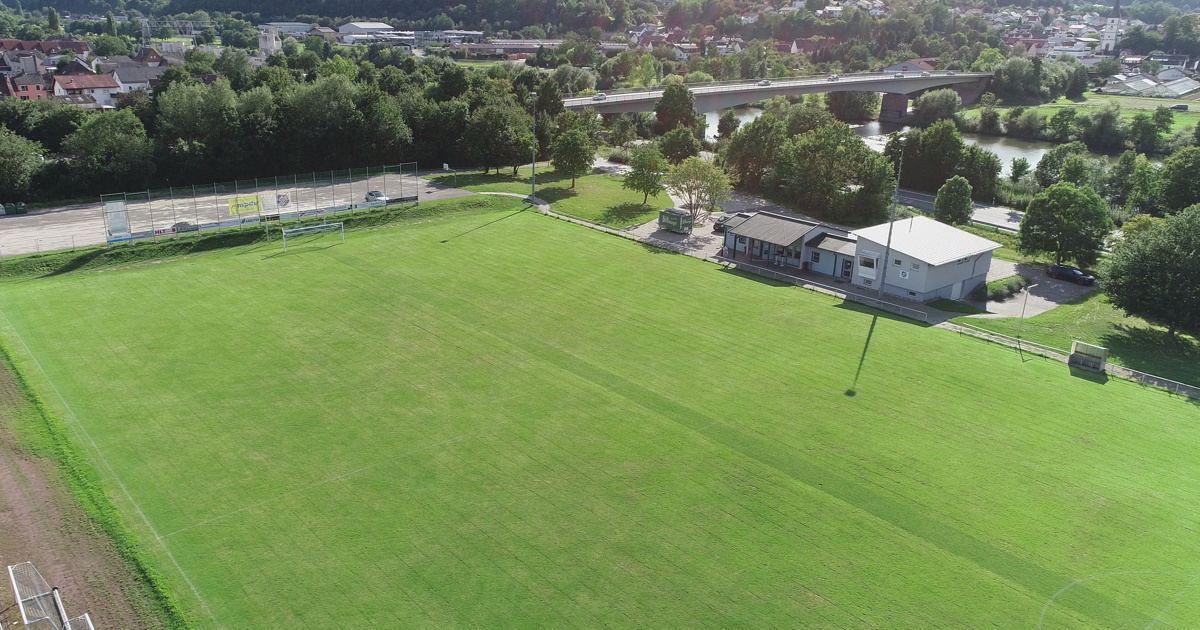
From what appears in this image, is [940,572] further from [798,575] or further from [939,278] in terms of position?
[939,278]

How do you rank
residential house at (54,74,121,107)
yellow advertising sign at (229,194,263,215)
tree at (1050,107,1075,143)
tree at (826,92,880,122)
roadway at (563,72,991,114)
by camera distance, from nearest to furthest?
yellow advertising sign at (229,194,263,215), roadway at (563,72,991,114), tree at (1050,107,1075,143), residential house at (54,74,121,107), tree at (826,92,880,122)

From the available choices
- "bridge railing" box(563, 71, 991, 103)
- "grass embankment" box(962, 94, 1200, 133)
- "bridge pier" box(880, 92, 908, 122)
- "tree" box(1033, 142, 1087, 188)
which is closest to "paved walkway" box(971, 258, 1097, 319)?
"tree" box(1033, 142, 1087, 188)

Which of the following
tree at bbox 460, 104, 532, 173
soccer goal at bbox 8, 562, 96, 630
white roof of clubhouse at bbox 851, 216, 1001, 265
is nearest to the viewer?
soccer goal at bbox 8, 562, 96, 630

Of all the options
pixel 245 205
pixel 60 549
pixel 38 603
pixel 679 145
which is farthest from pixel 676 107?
pixel 38 603

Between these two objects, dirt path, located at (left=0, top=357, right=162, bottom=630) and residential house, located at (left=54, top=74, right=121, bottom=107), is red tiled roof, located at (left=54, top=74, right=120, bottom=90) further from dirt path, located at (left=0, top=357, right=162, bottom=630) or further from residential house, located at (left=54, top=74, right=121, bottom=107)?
dirt path, located at (left=0, top=357, right=162, bottom=630)

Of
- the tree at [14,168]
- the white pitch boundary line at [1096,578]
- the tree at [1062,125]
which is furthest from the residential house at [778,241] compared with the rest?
the tree at [1062,125]

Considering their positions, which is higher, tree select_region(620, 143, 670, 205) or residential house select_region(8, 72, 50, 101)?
residential house select_region(8, 72, 50, 101)

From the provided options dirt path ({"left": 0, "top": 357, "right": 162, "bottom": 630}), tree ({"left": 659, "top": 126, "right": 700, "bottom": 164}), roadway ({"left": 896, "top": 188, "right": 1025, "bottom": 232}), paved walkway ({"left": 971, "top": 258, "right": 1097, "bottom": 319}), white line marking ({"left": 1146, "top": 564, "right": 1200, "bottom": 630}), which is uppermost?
tree ({"left": 659, "top": 126, "right": 700, "bottom": 164})
